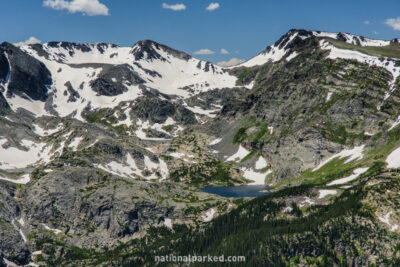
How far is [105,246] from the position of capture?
18925cm

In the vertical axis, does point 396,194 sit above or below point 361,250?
above

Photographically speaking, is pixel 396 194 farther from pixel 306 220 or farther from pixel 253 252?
pixel 253 252

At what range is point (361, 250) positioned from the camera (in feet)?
458

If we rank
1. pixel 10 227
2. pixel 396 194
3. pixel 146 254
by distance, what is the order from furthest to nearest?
pixel 10 227 < pixel 146 254 < pixel 396 194

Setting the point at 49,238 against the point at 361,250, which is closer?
the point at 361,250

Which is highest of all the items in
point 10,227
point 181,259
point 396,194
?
point 396,194

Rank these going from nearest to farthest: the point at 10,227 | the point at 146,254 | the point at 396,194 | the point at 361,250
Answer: the point at 361,250 → the point at 396,194 → the point at 146,254 → the point at 10,227

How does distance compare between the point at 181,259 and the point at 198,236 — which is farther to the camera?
the point at 198,236

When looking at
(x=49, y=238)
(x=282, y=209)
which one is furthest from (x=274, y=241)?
(x=49, y=238)

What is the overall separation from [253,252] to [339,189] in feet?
178

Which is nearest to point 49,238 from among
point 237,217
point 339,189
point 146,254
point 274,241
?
point 146,254

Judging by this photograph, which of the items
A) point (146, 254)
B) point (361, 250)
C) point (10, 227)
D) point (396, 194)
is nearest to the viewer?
point (361, 250)

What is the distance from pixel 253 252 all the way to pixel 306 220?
2483cm

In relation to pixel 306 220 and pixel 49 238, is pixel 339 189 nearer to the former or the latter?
pixel 306 220
